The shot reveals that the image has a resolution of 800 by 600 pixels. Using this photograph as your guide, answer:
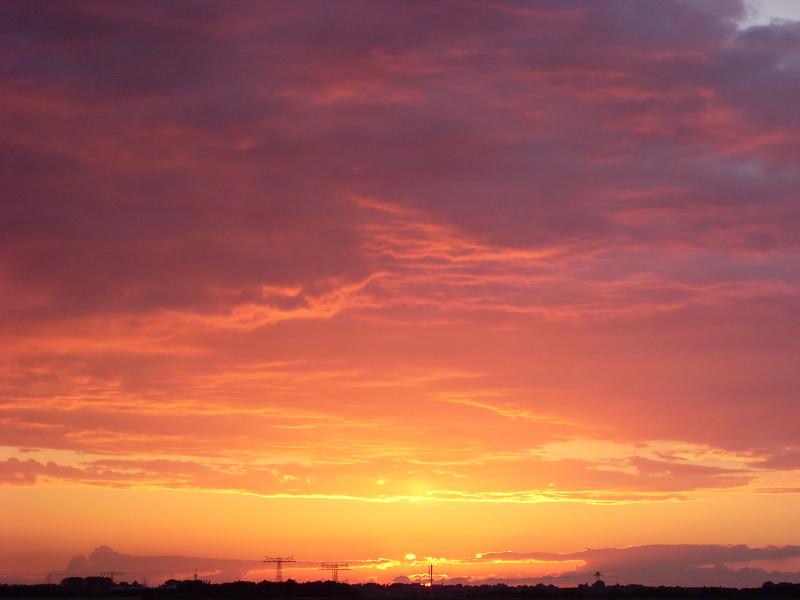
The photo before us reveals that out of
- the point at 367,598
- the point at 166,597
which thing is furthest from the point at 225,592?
the point at 367,598

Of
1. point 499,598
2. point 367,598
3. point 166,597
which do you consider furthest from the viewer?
point 499,598

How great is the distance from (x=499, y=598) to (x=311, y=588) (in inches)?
1225

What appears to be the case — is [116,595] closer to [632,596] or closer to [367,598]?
[367,598]

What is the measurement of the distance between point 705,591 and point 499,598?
38.5 meters

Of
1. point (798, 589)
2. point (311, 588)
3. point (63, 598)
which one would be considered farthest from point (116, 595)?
point (798, 589)

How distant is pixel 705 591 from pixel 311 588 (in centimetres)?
6950

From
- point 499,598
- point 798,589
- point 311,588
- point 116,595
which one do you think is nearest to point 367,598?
point 311,588

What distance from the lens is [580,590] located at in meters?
189

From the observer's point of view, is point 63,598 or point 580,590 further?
point 580,590

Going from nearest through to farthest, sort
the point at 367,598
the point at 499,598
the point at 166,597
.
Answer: the point at 166,597, the point at 367,598, the point at 499,598

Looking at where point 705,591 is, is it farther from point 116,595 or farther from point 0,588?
point 0,588

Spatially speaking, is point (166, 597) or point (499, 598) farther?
point (499, 598)

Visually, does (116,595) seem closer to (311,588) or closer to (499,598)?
(311,588)

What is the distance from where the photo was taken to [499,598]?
18362 centimetres
